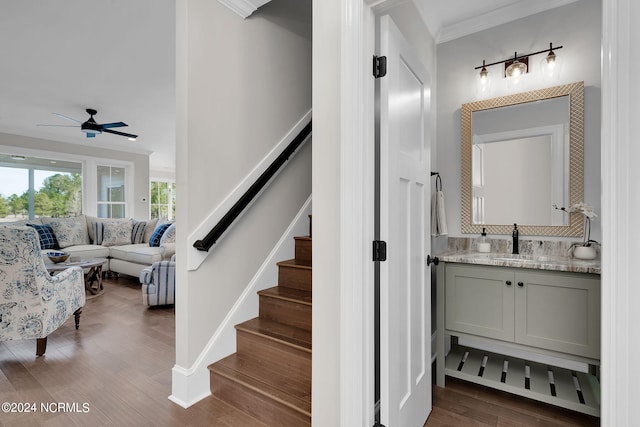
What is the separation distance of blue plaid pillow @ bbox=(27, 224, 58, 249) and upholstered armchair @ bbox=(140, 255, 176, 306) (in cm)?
291

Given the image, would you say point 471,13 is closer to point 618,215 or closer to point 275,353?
point 618,215

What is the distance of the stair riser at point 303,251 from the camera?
2.59m

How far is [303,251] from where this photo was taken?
2637mm

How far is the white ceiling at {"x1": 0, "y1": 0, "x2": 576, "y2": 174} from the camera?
8.03 ft

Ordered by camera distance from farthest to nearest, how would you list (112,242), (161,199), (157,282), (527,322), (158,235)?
(161,199) → (112,242) → (158,235) → (157,282) → (527,322)

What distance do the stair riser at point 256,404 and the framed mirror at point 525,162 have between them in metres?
1.87

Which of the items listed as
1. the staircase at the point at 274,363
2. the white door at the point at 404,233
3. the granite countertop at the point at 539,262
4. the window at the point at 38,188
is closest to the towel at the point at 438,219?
the granite countertop at the point at 539,262

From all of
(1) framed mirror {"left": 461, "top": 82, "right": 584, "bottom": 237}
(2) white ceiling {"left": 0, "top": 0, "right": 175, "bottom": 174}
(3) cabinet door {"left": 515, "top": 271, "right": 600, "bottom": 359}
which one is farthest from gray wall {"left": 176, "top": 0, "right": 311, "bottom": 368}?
(3) cabinet door {"left": 515, "top": 271, "right": 600, "bottom": 359}

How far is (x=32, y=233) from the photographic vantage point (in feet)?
7.54

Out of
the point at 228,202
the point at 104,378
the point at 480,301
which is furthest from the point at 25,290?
the point at 480,301

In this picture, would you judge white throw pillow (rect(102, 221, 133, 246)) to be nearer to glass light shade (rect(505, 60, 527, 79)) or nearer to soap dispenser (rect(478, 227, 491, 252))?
soap dispenser (rect(478, 227, 491, 252))

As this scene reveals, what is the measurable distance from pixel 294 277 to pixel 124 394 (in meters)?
1.29

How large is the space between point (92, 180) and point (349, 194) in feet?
24.4

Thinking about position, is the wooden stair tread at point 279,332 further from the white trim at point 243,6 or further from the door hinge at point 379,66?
the white trim at point 243,6
